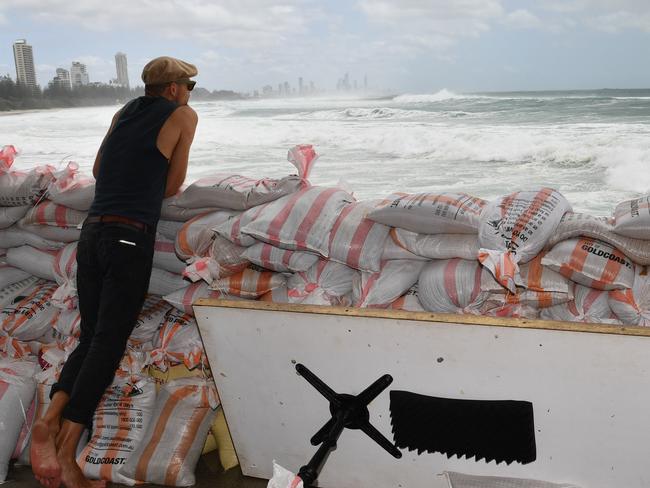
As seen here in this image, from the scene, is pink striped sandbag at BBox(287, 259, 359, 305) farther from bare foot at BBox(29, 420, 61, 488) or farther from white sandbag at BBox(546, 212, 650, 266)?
bare foot at BBox(29, 420, 61, 488)

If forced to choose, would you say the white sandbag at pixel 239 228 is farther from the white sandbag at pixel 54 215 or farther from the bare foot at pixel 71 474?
the bare foot at pixel 71 474

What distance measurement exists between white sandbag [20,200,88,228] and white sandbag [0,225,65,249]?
3.1 inches

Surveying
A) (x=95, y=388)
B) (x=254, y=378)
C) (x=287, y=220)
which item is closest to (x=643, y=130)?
(x=287, y=220)

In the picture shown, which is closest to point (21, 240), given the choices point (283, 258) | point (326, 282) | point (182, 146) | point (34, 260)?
point (34, 260)

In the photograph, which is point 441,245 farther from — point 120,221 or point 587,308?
point 120,221

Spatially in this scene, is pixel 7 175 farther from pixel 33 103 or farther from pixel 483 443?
pixel 33 103

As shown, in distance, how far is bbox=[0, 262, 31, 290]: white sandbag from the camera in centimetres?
233

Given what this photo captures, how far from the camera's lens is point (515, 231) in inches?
59.5

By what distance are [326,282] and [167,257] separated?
2.01 feet

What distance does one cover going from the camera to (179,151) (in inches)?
69.6

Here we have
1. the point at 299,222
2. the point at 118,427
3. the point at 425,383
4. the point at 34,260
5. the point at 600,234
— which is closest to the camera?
the point at 425,383

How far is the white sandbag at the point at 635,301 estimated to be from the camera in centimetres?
145

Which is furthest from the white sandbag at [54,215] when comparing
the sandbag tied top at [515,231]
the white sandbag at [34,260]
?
the sandbag tied top at [515,231]

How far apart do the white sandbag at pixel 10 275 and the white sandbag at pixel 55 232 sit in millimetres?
219
